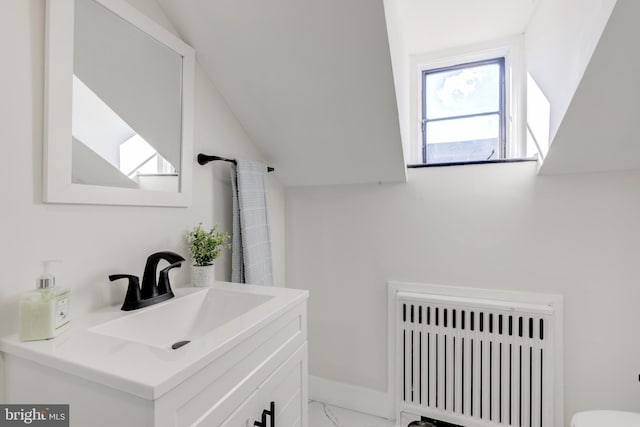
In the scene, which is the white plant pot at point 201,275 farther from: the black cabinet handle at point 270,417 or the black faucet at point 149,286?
the black cabinet handle at point 270,417

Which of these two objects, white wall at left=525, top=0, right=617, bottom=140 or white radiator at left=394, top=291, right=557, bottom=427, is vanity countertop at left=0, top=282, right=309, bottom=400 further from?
white wall at left=525, top=0, right=617, bottom=140

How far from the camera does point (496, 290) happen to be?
156 cm

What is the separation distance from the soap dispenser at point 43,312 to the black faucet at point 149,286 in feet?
0.58

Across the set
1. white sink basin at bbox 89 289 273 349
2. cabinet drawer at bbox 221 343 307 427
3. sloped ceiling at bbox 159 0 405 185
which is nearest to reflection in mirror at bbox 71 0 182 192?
sloped ceiling at bbox 159 0 405 185

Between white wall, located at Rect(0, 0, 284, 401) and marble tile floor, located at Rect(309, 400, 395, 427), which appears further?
marble tile floor, located at Rect(309, 400, 395, 427)

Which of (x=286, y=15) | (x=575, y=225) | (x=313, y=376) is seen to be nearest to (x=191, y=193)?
(x=286, y=15)

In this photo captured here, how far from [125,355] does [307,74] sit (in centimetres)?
114

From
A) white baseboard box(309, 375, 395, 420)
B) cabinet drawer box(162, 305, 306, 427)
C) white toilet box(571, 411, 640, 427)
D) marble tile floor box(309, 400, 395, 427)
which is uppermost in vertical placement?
cabinet drawer box(162, 305, 306, 427)

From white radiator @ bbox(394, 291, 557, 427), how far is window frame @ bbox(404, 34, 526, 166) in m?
0.78


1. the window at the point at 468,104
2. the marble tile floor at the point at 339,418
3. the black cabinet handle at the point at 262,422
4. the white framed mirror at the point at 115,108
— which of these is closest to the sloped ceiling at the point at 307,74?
the white framed mirror at the point at 115,108

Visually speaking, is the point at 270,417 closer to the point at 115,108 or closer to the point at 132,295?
the point at 132,295

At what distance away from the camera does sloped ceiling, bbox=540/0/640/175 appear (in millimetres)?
925

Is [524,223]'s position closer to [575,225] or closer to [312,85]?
[575,225]

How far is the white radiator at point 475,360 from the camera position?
144 cm
